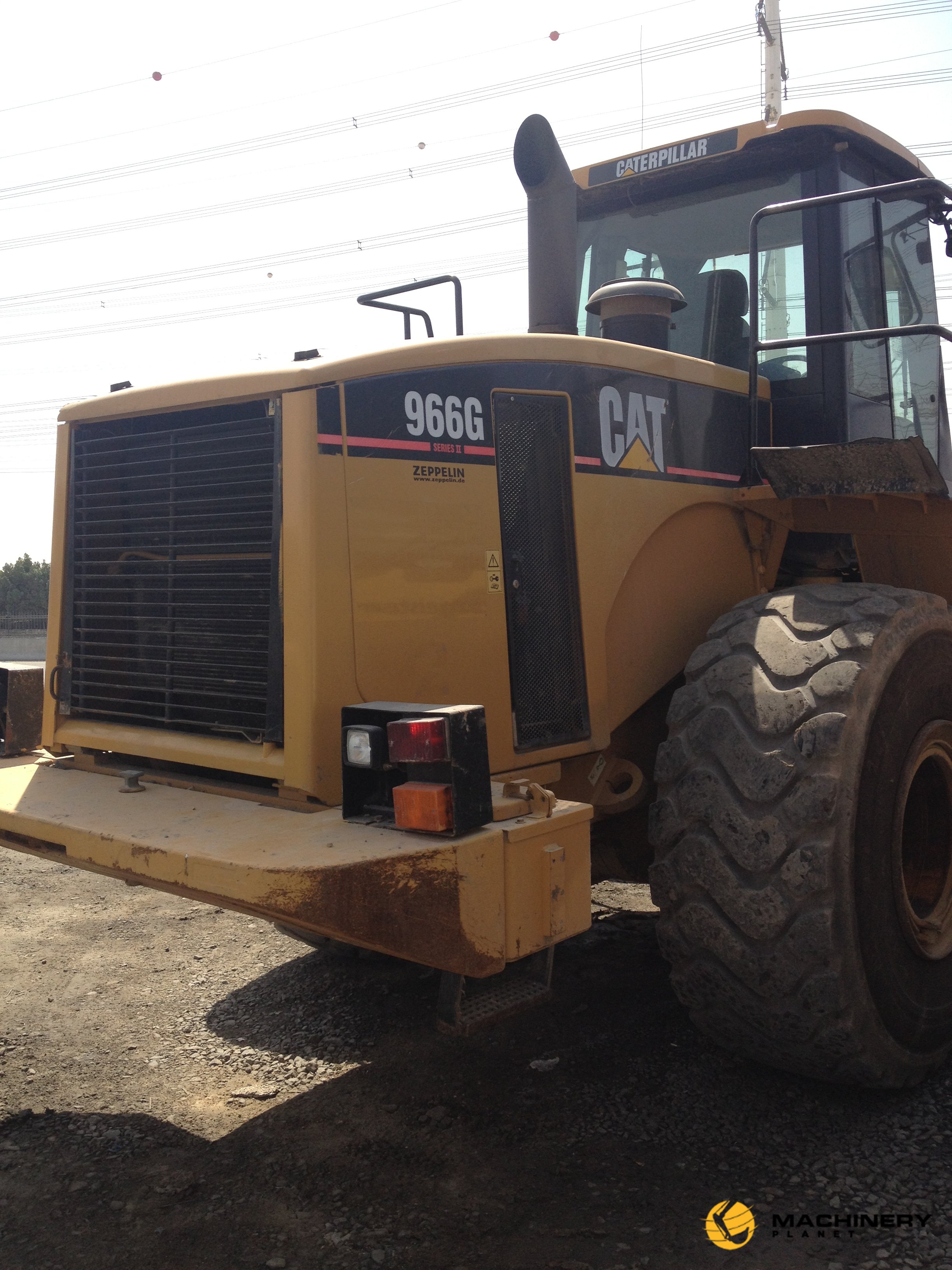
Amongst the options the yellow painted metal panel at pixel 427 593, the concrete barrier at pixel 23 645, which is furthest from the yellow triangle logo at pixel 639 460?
the concrete barrier at pixel 23 645

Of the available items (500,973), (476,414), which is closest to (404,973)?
(500,973)

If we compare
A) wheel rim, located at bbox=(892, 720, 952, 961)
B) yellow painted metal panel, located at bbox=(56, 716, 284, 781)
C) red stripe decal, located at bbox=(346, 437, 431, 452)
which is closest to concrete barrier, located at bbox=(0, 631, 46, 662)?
yellow painted metal panel, located at bbox=(56, 716, 284, 781)

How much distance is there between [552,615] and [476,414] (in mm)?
630

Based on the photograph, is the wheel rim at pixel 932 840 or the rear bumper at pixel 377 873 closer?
the rear bumper at pixel 377 873

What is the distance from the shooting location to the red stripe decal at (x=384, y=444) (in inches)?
111

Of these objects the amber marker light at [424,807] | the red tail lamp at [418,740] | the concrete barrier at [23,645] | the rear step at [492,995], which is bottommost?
the rear step at [492,995]

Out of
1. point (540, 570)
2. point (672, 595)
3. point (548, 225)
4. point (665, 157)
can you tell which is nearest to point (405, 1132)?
point (540, 570)

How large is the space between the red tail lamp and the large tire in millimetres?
841

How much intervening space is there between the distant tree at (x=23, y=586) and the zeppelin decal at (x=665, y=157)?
37.1 meters

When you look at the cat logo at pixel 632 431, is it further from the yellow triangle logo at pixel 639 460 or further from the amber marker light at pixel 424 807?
the amber marker light at pixel 424 807

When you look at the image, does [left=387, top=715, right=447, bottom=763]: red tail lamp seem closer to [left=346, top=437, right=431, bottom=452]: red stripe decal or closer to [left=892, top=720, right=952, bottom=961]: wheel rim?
[left=346, top=437, right=431, bottom=452]: red stripe decal

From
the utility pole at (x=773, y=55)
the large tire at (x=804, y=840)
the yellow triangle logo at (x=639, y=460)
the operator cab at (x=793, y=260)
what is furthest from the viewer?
the utility pole at (x=773, y=55)

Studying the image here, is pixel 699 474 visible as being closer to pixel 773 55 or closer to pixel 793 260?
pixel 793 260

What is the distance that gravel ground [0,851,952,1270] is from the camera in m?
2.42
